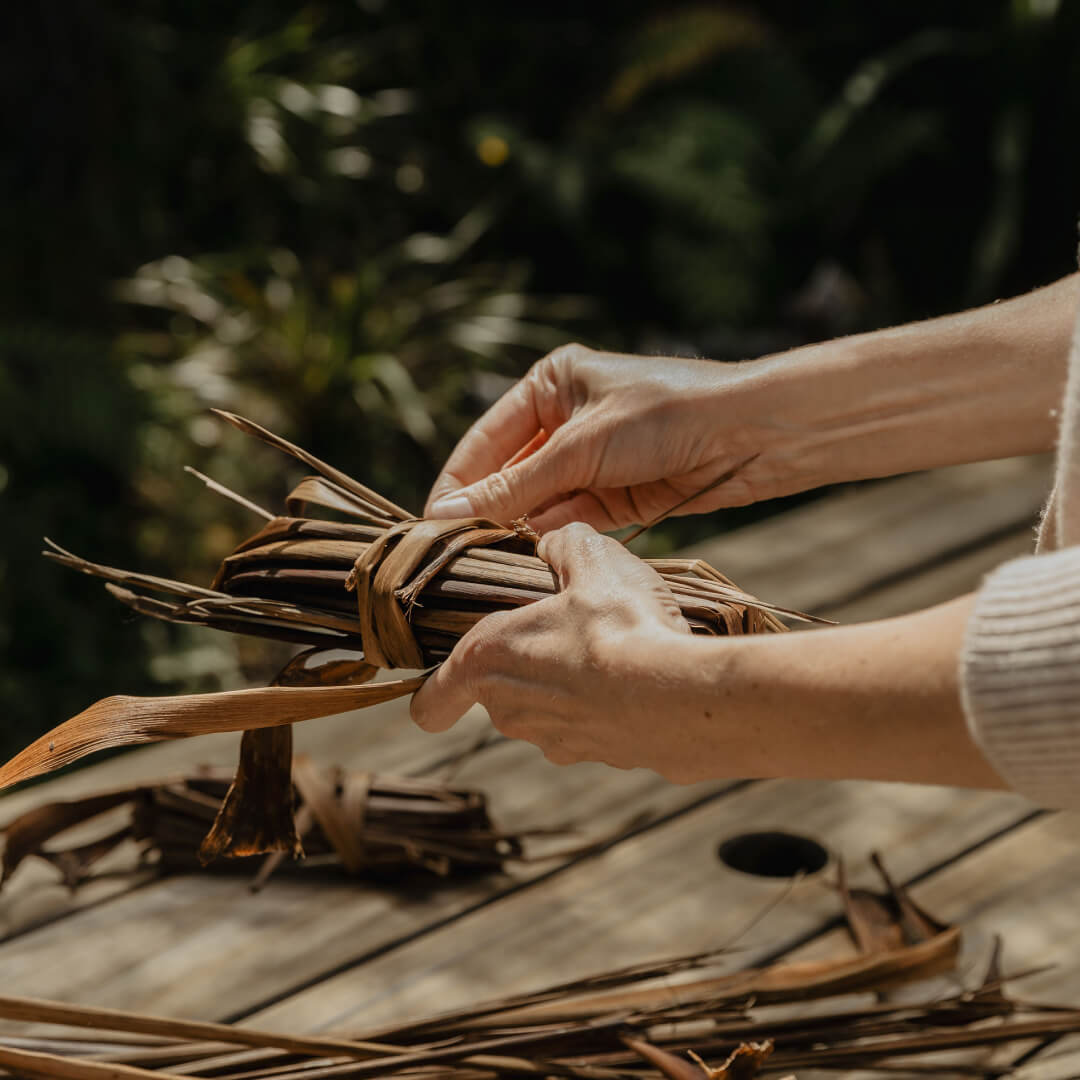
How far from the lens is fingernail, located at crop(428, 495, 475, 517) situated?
1.10m

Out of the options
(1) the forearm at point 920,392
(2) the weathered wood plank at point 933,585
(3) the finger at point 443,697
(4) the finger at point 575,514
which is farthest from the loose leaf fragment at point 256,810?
(2) the weathered wood plank at point 933,585

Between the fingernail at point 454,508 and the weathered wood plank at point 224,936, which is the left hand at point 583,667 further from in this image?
the weathered wood plank at point 224,936

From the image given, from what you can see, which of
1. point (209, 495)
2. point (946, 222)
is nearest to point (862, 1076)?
point (209, 495)

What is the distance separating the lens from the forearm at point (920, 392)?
1.07 meters

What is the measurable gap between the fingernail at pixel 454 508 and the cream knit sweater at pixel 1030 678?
51 cm

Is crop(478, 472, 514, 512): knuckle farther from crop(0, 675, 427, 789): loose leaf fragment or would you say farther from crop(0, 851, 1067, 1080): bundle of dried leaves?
crop(0, 851, 1067, 1080): bundle of dried leaves

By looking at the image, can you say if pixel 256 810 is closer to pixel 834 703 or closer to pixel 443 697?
pixel 443 697

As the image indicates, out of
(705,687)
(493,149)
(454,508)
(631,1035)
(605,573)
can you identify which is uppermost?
(493,149)

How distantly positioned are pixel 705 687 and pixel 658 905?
1.82 feet

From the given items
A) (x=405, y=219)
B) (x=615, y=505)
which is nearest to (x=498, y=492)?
(x=615, y=505)

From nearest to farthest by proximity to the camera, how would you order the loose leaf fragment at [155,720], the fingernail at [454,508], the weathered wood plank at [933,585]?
1. the loose leaf fragment at [155,720]
2. the fingernail at [454,508]
3. the weathered wood plank at [933,585]

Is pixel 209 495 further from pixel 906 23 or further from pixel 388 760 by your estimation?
pixel 906 23

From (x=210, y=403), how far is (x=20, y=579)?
76 cm

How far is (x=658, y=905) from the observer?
1.23 m
